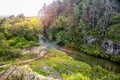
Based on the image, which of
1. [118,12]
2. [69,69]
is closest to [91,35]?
[118,12]

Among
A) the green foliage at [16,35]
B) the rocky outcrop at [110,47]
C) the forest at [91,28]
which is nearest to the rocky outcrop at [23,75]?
the green foliage at [16,35]

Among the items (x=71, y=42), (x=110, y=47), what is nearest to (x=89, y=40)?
(x=71, y=42)

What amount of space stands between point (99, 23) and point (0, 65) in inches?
2440

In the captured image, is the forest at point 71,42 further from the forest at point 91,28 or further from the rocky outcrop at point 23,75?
the rocky outcrop at point 23,75

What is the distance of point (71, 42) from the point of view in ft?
388

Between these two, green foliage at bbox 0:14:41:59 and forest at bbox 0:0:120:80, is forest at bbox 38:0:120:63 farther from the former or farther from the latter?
green foliage at bbox 0:14:41:59

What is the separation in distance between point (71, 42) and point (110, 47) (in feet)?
87.5

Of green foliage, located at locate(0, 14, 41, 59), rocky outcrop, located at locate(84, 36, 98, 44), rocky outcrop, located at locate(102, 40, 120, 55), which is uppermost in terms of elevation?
green foliage, located at locate(0, 14, 41, 59)

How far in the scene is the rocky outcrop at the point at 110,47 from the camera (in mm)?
92938

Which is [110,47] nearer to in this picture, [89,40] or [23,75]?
[89,40]

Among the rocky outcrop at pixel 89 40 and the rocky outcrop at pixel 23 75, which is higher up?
the rocky outcrop at pixel 23 75

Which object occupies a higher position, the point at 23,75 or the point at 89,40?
the point at 23,75

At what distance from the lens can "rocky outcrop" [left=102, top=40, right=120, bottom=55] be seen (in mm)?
92938

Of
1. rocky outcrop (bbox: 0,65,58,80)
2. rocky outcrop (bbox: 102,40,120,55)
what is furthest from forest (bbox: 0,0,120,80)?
rocky outcrop (bbox: 0,65,58,80)
